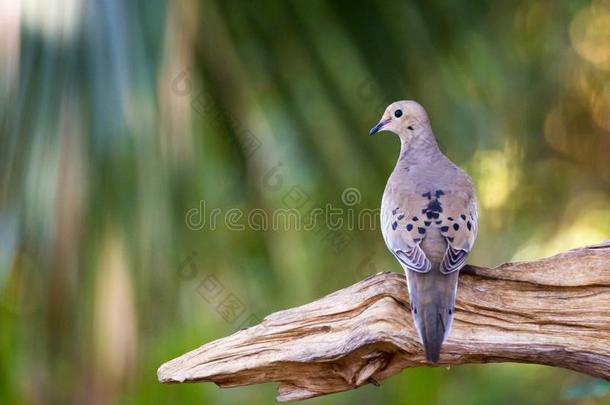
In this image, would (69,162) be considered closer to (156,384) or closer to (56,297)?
(56,297)

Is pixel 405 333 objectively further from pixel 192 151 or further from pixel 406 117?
pixel 192 151

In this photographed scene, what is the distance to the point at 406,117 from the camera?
348cm

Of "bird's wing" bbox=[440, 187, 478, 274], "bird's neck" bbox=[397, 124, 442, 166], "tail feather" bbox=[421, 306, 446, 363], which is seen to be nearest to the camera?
"tail feather" bbox=[421, 306, 446, 363]

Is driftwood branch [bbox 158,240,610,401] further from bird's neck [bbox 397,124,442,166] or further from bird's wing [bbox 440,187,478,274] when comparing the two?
bird's neck [bbox 397,124,442,166]

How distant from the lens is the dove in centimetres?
270

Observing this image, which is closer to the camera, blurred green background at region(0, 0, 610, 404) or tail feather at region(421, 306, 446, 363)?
tail feather at region(421, 306, 446, 363)

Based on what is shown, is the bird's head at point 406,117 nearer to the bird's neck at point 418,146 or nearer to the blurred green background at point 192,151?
the bird's neck at point 418,146

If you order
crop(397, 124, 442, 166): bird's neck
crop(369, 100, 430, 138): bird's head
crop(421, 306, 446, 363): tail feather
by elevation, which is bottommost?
crop(421, 306, 446, 363): tail feather

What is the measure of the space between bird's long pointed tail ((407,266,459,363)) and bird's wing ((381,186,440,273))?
46mm

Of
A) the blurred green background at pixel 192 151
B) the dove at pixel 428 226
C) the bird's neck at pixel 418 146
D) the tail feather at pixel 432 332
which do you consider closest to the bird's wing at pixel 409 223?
the dove at pixel 428 226

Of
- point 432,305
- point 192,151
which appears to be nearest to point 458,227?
point 432,305

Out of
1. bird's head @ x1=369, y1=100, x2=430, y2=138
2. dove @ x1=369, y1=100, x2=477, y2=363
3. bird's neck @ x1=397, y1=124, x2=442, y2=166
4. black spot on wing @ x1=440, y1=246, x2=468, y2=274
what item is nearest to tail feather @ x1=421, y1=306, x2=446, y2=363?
dove @ x1=369, y1=100, x2=477, y2=363

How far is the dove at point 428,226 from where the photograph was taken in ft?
8.86

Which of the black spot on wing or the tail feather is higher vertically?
the black spot on wing
